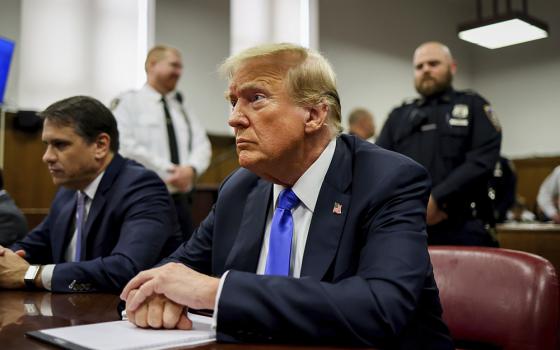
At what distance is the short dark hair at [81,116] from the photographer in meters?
2.40

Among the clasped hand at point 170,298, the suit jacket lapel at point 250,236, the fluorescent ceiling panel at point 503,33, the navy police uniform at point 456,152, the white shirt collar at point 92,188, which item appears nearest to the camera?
the clasped hand at point 170,298

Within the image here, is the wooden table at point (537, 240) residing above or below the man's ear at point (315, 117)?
below

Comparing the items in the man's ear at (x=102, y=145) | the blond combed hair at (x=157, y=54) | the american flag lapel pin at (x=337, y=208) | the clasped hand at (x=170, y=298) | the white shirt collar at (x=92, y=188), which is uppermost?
the blond combed hair at (x=157, y=54)

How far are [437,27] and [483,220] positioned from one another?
8916mm

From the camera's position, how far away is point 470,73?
12.4 m

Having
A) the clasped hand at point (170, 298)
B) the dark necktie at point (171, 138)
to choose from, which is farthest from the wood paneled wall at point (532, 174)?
the clasped hand at point (170, 298)

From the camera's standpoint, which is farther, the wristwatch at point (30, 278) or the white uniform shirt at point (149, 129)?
the white uniform shirt at point (149, 129)

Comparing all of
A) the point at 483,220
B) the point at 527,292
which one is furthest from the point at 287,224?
the point at 483,220

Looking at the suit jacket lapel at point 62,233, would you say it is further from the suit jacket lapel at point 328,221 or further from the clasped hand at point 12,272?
the suit jacket lapel at point 328,221

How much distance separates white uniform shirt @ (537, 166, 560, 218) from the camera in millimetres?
7246

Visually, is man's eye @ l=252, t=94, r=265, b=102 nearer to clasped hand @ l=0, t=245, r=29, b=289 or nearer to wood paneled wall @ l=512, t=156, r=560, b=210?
clasped hand @ l=0, t=245, r=29, b=289

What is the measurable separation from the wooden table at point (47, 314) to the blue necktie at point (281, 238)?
37 cm

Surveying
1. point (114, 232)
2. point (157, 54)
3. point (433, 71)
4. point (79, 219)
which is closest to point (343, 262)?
point (114, 232)

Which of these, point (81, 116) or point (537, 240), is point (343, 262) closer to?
point (81, 116)
